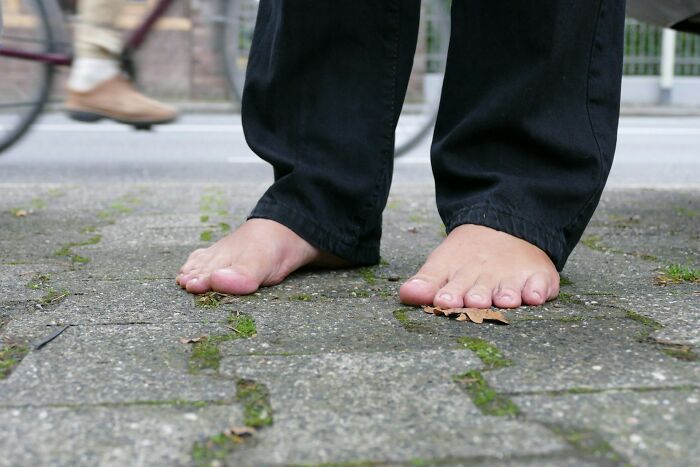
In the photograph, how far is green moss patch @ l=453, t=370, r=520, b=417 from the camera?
0.98 m

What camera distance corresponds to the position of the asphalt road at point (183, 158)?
4.48 m

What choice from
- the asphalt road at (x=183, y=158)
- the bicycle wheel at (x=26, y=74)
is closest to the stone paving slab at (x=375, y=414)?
the asphalt road at (x=183, y=158)

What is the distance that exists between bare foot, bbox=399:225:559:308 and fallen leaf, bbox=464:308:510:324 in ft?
0.07

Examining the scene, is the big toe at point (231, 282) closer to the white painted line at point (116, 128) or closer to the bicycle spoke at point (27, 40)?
the bicycle spoke at point (27, 40)

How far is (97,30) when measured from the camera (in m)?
3.71

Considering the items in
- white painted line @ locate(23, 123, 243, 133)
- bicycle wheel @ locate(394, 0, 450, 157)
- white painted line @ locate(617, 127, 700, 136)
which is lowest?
white painted line @ locate(617, 127, 700, 136)

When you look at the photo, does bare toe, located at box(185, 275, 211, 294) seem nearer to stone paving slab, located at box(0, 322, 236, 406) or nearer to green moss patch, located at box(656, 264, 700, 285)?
stone paving slab, located at box(0, 322, 236, 406)

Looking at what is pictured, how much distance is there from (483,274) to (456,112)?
33 cm

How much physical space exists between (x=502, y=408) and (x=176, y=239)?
1309mm

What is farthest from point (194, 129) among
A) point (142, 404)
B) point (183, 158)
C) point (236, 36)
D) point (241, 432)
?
point (241, 432)

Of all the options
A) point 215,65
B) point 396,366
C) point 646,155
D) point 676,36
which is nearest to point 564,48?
point 396,366

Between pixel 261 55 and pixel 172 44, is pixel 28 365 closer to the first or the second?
pixel 261 55

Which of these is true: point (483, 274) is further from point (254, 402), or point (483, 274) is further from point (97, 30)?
point (97, 30)

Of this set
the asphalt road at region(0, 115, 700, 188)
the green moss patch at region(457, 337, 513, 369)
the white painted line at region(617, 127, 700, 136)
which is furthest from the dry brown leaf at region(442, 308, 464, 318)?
the white painted line at region(617, 127, 700, 136)
